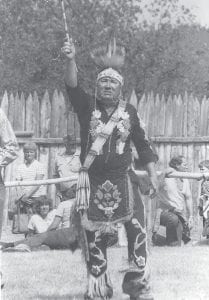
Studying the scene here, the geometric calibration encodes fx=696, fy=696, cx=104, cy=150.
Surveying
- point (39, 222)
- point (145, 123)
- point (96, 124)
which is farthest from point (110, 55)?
point (145, 123)

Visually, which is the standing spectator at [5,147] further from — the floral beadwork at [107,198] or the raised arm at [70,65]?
the floral beadwork at [107,198]

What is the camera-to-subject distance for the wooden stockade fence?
12.1m

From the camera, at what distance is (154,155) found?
572 cm

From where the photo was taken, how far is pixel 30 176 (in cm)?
1044

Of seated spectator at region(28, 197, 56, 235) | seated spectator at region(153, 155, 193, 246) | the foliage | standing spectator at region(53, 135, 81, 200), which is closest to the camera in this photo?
seated spectator at region(28, 197, 56, 235)

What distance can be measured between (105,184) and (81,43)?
20.8 m

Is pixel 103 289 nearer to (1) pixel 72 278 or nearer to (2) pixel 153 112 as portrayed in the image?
(1) pixel 72 278

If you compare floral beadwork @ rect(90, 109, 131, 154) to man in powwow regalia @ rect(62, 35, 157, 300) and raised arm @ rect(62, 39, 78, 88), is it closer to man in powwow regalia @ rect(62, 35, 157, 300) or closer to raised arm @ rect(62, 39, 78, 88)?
man in powwow regalia @ rect(62, 35, 157, 300)

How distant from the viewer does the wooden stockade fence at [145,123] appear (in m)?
12.1

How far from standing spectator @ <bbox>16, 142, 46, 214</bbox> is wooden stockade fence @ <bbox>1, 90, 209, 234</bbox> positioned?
1210 mm

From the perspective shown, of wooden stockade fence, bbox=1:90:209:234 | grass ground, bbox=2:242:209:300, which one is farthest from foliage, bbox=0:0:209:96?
grass ground, bbox=2:242:209:300

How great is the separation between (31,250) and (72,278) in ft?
7.67

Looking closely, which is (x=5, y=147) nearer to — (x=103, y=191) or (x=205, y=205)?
(x=103, y=191)

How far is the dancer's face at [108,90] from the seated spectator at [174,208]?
438 centimetres
